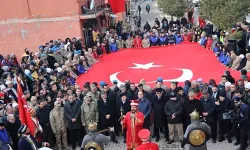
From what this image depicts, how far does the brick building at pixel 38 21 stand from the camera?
21422 mm

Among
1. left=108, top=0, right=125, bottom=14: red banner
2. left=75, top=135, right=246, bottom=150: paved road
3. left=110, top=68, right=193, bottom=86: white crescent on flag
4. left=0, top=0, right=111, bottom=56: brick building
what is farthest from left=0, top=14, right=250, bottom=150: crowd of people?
left=108, top=0, right=125, bottom=14: red banner

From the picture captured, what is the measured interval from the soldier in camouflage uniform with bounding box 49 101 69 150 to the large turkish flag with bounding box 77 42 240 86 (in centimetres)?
485

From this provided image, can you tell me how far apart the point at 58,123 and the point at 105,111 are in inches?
54.3

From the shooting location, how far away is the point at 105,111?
1042cm

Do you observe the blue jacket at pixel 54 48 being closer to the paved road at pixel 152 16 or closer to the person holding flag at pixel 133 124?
the person holding flag at pixel 133 124

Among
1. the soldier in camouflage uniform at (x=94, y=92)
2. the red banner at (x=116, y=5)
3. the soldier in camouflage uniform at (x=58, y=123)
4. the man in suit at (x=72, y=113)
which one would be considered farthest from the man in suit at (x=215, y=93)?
the red banner at (x=116, y=5)

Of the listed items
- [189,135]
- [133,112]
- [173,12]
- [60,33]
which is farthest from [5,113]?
[173,12]

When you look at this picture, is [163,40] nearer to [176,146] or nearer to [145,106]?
[145,106]

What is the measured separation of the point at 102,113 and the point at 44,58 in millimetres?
6234

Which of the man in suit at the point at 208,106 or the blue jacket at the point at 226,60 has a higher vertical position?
the man in suit at the point at 208,106

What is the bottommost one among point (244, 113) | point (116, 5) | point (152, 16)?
point (152, 16)

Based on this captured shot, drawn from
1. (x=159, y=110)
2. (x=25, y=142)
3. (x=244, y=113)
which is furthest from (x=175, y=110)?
(x=25, y=142)

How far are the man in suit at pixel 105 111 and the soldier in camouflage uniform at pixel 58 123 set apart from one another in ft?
3.51

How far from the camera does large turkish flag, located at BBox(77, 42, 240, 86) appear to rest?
15.3 m
